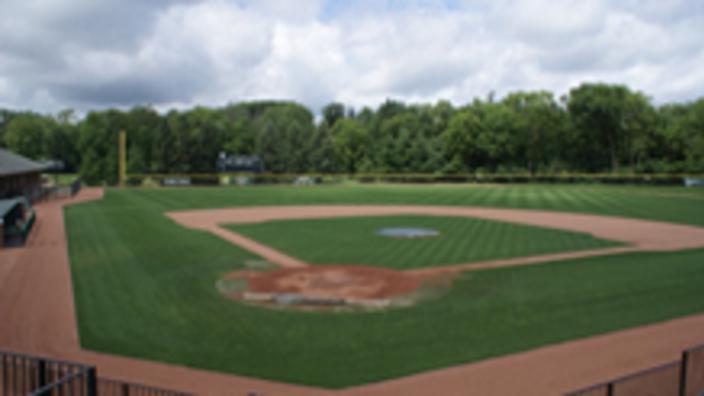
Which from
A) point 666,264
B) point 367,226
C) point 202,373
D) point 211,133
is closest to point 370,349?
point 202,373

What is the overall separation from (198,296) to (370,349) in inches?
250

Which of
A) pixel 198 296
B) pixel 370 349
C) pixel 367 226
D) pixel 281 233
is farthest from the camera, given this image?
pixel 367 226

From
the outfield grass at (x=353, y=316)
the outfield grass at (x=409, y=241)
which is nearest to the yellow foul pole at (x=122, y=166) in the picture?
the outfield grass at (x=409, y=241)

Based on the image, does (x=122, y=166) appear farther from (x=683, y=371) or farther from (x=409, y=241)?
(x=683, y=371)

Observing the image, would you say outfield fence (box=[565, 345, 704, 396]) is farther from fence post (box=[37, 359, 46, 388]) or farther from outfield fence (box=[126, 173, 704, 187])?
outfield fence (box=[126, 173, 704, 187])

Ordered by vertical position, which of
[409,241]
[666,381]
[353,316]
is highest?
[666,381]

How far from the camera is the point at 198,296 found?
1473 cm

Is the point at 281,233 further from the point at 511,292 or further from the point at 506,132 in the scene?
the point at 506,132

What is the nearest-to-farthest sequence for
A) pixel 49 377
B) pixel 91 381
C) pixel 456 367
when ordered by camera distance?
pixel 91 381, pixel 49 377, pixel 456 367

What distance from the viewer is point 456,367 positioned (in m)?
9.80

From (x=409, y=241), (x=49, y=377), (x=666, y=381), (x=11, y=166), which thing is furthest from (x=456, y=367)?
(x=11, y=166)

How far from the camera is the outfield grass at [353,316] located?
10211mm

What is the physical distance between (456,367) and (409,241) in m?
14.5

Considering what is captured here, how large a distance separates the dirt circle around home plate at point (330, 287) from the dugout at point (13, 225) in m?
12.6
